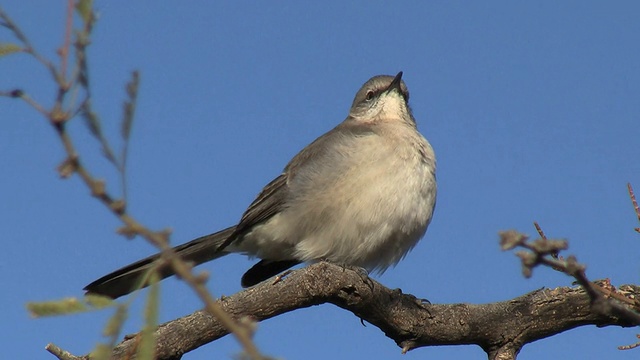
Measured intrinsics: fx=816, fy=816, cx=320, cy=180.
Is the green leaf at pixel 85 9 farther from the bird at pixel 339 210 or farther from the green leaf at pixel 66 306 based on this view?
the bird at pixel 339 210

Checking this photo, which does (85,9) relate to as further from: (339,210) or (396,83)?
(396,83)

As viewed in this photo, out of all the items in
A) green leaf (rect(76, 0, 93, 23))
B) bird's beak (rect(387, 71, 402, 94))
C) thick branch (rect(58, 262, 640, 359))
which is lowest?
green leaf (rect(76, 0, 93, 23))

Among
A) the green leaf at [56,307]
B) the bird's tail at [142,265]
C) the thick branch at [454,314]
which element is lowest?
the green leaf at [56,307]

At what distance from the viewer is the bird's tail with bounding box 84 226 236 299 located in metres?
6.04

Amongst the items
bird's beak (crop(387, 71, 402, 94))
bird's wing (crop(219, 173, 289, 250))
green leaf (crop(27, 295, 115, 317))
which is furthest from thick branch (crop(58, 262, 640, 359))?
green leaf (crop(27, 295, 115, 317))

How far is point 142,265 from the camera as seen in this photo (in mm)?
6359

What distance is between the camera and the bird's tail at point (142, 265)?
6.04m

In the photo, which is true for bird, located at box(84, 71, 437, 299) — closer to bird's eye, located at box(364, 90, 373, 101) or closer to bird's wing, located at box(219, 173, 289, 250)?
bird's wing, located at box(219, 173, 289, 250)

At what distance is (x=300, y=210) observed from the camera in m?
6.97

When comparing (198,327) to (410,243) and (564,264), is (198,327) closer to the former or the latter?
(410,243)

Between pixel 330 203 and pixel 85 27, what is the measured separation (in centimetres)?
568

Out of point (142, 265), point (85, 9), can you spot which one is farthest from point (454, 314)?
point (85, 9)

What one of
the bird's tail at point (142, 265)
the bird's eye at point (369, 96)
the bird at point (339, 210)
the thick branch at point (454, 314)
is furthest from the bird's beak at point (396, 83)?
the thick branch at point (454, 314)

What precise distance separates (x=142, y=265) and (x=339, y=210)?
1645 mm
